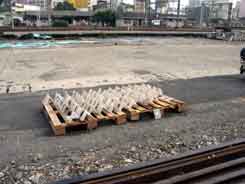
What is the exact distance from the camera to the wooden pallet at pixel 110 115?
4367mm

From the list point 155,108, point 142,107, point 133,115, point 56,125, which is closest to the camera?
point 56,125

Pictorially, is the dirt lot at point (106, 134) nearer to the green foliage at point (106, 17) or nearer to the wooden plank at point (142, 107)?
the wooden plank at point (142, 107)

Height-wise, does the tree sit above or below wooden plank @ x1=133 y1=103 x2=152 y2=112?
above

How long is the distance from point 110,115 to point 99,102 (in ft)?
1.21

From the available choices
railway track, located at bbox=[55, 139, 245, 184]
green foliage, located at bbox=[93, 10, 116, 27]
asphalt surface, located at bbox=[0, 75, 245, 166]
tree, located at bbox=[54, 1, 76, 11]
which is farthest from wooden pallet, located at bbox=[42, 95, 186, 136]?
tree, located at bbox=[54, 1, 76, 11]

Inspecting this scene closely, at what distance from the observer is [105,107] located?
495 centimetres

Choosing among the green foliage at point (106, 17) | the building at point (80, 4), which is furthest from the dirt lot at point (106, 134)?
the building at point (80, 4)

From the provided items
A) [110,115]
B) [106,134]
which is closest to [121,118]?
[110,115]

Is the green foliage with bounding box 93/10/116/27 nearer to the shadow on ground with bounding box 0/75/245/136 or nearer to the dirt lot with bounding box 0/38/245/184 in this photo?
the shadow on ground with bounding box 0/75/245/136

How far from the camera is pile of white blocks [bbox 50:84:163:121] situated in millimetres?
4666

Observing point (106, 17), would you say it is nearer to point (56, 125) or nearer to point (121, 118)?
point (121, 118)

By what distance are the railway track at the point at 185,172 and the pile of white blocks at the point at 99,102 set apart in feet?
5.42

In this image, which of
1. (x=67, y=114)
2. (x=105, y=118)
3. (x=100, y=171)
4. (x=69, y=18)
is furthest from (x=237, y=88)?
(x=69, y=18)

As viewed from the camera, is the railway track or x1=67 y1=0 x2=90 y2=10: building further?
x1=67 y1=0 x2=90 y2=10: building
